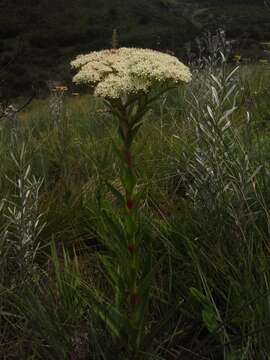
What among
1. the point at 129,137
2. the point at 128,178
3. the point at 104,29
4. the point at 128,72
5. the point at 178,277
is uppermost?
the point at 128,72

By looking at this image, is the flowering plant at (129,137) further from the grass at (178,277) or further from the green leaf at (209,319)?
the green leaf at (209,319)

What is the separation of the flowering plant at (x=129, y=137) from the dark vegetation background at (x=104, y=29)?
8.25 m

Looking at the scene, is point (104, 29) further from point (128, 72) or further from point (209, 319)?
point (209, 319)

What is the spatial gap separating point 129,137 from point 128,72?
0.74ft

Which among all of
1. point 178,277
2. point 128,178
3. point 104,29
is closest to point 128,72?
point 128,178

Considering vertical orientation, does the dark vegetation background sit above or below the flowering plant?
below

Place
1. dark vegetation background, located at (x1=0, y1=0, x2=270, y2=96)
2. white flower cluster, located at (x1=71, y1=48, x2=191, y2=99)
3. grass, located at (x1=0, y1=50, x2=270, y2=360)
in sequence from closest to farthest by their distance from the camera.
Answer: white flower cluster, located at (x1=71, y1=48, x2=191, y2=99) < grass, located at (x1=0, y1=50, x2=270, y2=360) < dark vegetation background, located at (x1=0, y1=0, x2=270, y2=96)

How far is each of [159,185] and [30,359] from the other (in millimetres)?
1837

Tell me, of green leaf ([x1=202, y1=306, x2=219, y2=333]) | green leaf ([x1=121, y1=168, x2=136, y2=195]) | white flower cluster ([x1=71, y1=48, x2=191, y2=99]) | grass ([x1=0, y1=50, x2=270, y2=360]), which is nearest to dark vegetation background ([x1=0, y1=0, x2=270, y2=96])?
grass ([x1=0, y1=50, x2=270, y2=360])

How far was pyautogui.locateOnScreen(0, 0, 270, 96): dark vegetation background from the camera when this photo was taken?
80.5 feet

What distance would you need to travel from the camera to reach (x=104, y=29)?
43656mm

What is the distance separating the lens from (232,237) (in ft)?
7.39

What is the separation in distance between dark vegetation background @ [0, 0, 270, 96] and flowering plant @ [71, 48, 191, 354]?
825 centimetres

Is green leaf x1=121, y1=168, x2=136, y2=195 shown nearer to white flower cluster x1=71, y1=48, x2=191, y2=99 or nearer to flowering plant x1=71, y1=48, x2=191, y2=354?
flowering plant x1=71, y1=48, x2=191, y2=354
